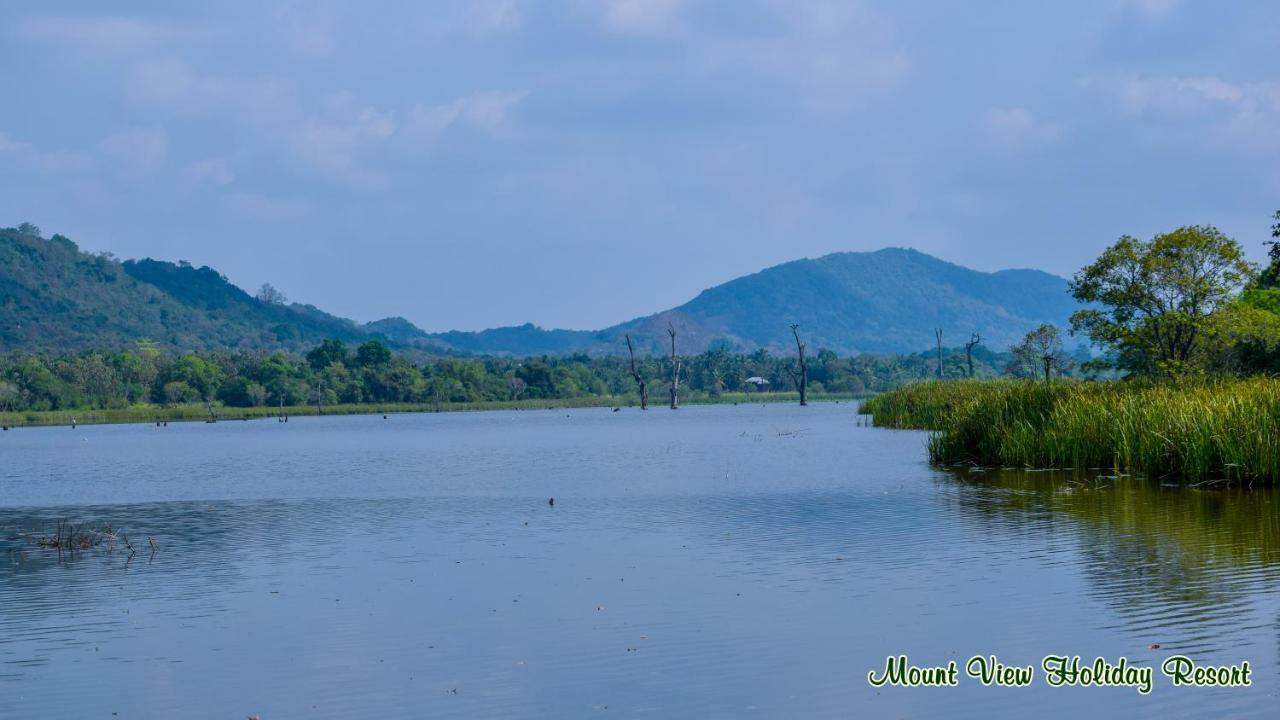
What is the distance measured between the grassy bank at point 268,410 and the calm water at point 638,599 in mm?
94609

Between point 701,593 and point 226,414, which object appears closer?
point 701,593

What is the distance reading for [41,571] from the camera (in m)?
19.8

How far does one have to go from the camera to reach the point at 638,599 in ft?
52.0

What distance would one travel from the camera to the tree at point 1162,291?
140 feet

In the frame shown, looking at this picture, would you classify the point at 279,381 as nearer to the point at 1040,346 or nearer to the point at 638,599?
the point at 1040,346

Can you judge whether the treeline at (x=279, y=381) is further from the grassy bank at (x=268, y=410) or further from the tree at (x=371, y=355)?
the grassy bank at (x=268, y=410)

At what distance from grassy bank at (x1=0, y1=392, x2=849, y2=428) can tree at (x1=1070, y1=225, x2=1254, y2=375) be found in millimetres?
91721

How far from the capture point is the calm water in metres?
11.4

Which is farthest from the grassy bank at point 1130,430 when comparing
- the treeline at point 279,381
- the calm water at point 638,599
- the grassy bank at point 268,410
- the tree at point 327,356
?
Result: the tree at point 327,356

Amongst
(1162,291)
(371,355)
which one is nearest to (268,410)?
(371,355)

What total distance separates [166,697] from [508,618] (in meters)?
4.37

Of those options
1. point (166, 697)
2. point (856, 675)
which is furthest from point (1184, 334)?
point (166, 697)

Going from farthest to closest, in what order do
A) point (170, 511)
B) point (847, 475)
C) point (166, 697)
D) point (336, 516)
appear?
point (847, 475)
point (170, 511)
point (336, 516)
point (166, 697)

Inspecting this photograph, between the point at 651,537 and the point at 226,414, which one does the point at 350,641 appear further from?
the point at 226,414
